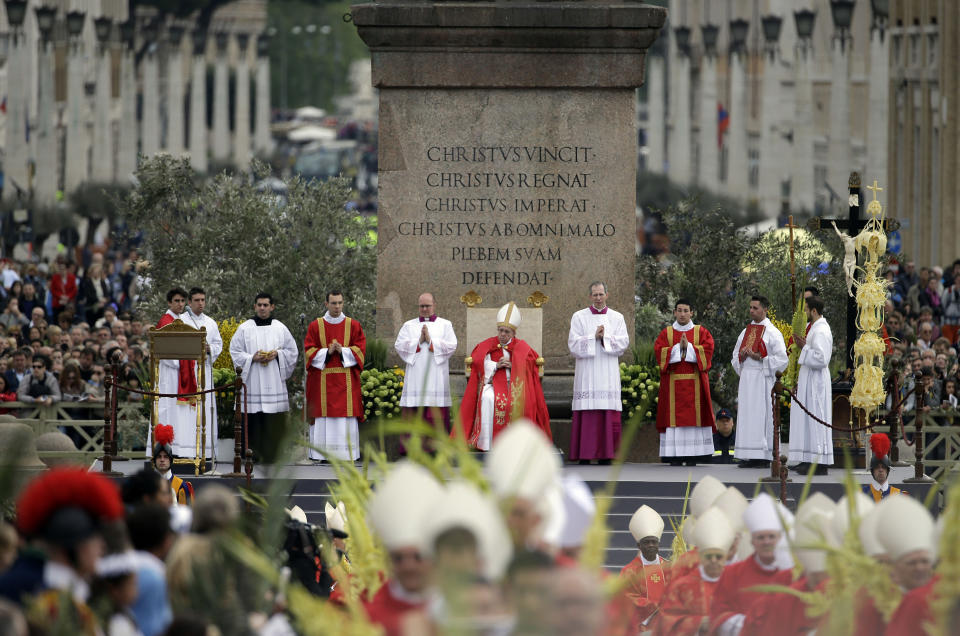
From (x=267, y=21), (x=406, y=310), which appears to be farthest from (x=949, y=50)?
(x=267, y=21)

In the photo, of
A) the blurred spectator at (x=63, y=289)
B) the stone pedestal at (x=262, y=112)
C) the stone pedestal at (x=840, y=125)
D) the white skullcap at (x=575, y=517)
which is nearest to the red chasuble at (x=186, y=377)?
the blurred spectator at (x=63, y=289)

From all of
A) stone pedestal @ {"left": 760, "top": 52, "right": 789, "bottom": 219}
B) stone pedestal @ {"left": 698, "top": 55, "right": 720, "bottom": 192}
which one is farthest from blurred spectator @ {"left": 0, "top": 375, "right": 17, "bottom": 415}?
stone pedestal @ {"left": 698, "top": 55, "right": 720, "bottom": 192}

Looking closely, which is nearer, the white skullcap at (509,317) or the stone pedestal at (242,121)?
the white skullcap at (509,317)

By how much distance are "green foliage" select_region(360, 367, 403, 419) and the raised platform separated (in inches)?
36.5

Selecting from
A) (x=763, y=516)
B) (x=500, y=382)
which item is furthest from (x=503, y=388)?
(x=763, y=516)

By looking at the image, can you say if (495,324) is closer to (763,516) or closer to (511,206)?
(511,206)

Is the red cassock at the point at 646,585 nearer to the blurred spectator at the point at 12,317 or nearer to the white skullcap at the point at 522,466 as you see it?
the white skullcap at the point at 522,466

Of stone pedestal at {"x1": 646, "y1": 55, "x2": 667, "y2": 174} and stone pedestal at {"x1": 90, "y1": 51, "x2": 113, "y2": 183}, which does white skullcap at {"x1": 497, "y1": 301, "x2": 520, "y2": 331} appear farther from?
stone pedestal at {"x1": 646, "y1": 55, "x2": 667, "y2": 174}

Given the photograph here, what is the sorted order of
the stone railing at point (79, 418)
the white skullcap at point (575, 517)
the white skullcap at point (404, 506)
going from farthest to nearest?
the stone railing at point (79, 418), the white skullcap at point (575, 517), the white skullcap at point (404, 506)

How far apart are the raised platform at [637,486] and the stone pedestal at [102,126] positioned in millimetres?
43836

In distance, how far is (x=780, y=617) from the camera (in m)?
9.27

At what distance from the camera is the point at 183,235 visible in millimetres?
23969

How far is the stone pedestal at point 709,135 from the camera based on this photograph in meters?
54.5

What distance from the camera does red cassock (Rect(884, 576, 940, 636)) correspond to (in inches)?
311
